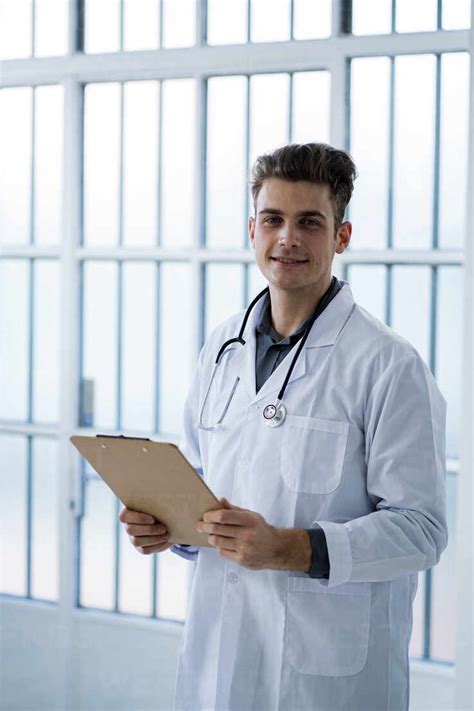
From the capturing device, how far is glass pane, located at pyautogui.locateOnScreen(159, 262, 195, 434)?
2.78 metres

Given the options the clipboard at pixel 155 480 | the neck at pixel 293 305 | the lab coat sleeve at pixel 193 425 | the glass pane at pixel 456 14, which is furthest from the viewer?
the glass pane at pixel 456 14

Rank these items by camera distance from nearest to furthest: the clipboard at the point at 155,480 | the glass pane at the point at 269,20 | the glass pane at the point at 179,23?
the clipboard at the point at 155,480
the glass pane at the point at 269,20
the glass pane at the point at 179,23

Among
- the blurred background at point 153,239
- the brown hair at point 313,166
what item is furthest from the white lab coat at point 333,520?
the blurred background at point 153,239

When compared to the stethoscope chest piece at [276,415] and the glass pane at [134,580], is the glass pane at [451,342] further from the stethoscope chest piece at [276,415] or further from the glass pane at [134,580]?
the glass pane at [134,580]

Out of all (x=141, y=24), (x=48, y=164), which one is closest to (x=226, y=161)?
(x=141, y=24)

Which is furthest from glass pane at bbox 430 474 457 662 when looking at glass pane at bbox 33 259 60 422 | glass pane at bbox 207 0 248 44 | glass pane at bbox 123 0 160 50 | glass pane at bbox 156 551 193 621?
glass pane at bbox 123 0 160 50

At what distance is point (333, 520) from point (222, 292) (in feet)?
4.09

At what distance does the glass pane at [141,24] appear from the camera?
2.75 meters

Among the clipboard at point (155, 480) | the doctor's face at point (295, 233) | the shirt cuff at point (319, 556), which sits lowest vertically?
the shirt cuff at point (319, 556)

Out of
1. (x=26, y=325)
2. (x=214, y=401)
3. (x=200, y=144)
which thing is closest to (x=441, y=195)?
(x=200, y=144)

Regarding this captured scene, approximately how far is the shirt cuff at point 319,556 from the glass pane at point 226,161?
1351mm

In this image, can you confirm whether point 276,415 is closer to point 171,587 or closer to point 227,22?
point 171,587

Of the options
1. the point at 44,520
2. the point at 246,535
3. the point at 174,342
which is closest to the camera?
the point at 246,535

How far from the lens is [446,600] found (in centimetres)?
248
